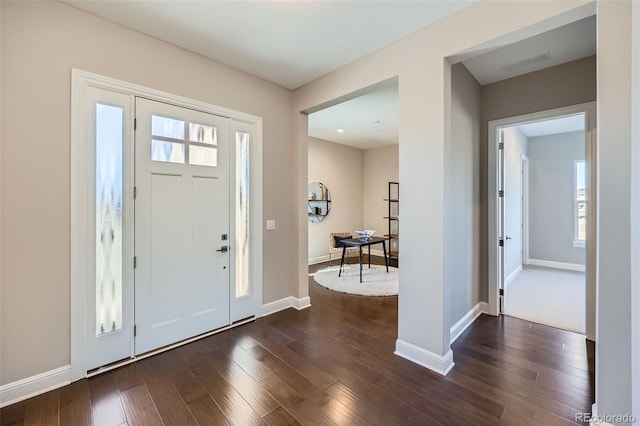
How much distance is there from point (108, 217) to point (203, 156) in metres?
1.01

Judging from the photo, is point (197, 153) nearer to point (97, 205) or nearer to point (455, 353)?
point (97, 205)

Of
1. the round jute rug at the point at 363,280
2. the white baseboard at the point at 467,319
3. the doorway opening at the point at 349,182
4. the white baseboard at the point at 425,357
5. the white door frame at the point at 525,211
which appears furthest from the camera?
the white door frame at the point at 525,211

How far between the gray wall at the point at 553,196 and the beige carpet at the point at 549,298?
2.02ft

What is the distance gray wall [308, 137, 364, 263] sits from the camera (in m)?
6.47

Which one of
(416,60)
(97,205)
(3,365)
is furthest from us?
(416,60)

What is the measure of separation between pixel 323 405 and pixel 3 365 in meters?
2.19

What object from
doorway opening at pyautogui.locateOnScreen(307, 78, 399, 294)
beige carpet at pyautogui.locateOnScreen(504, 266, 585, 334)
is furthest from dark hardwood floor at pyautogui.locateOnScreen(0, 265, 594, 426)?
doorway opening at pyautogui.locateOnScreen(307, 78, 399, 294)

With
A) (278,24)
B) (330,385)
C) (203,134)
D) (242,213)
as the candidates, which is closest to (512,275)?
(330,385)

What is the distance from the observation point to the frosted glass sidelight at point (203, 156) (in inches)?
107

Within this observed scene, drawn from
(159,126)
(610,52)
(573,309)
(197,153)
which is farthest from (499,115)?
(159,126)

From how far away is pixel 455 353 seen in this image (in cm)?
249

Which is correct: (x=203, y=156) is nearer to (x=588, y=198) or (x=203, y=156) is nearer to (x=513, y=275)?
(x=588, y=198)

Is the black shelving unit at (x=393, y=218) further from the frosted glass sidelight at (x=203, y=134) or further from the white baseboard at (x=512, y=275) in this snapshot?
the frosted glass sidelight at (x=203, y=134)

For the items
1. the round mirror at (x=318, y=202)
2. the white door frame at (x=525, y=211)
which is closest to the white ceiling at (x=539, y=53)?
the white door frame at (x=525, y=211)
